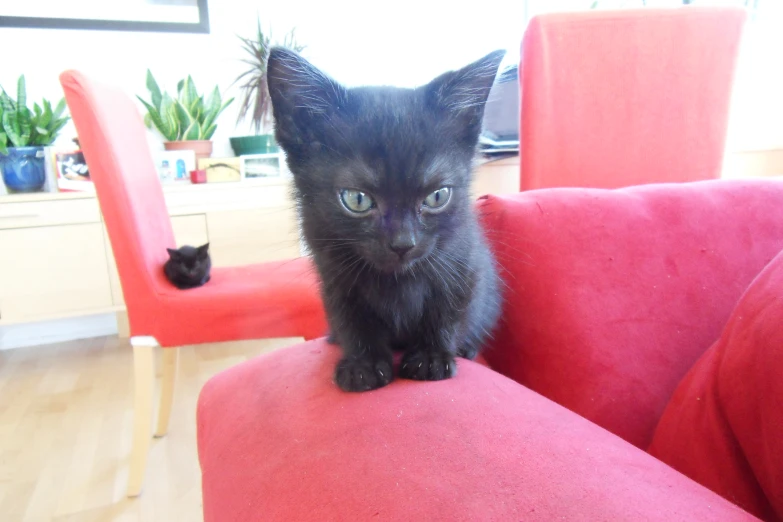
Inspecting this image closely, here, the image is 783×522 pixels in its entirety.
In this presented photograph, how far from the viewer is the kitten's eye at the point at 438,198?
0.75 m

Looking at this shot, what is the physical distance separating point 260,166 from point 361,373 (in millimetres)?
2091

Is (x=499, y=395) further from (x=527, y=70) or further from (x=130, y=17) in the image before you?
(x=130, y=17)

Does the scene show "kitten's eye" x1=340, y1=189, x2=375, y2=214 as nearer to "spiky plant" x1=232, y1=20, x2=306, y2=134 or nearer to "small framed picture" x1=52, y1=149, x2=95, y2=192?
"small framed picture" x1=52, y1=149, x2=95, y2=192

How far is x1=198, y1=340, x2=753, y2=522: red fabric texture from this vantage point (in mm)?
420

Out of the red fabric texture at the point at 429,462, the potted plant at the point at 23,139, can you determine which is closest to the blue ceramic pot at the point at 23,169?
the potted plant at the point at 23,139

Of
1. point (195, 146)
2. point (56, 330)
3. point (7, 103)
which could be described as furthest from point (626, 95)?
point (56, 330)

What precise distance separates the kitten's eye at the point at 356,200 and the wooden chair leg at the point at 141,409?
102cm

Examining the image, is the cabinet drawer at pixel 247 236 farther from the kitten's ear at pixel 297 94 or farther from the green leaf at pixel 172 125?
the kitten's ear at pixel 297 94

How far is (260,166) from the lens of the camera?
2.57 m

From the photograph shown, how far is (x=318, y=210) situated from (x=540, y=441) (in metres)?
0.45

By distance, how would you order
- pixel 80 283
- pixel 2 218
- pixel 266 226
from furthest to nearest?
pixel 266 226 < pixel 80 283 < pixel 2 218

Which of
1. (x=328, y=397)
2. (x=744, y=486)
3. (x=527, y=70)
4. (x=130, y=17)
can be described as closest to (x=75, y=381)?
(x=130, y=17)

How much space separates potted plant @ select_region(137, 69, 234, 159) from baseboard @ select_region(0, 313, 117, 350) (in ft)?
3.48

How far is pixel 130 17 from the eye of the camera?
2.68m
